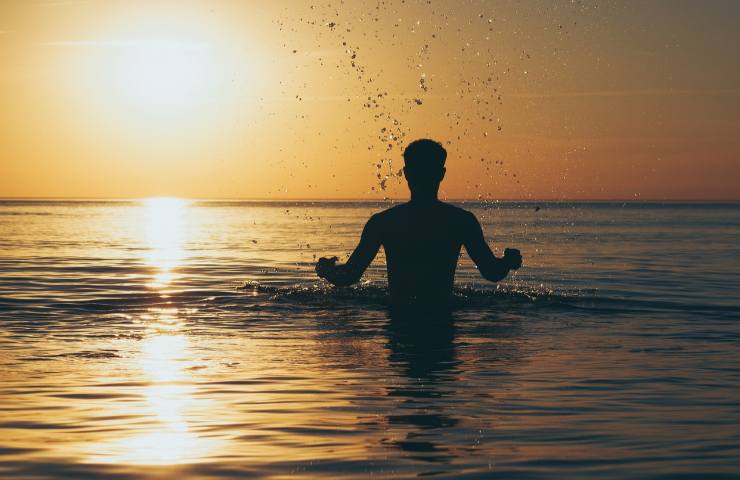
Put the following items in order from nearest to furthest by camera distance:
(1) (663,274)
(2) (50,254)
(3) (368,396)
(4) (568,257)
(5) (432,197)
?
(3) (368,396)
(5) (432,197)
(1) (663,274)
(2) (50,254)
(4) (568,257)

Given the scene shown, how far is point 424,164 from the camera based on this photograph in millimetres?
10570

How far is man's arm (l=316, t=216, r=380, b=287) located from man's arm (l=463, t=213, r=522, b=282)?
92 cm

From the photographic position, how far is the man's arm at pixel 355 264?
10.6 m

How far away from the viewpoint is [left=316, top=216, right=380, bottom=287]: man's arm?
419 inches

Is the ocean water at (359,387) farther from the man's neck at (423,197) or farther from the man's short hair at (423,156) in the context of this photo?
the man's short hair at (423,156)

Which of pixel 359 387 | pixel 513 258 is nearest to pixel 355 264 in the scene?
pixel 513 258

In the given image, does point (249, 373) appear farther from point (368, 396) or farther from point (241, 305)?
point (241, 305)

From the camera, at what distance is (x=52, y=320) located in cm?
1327

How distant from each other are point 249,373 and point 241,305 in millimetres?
5872

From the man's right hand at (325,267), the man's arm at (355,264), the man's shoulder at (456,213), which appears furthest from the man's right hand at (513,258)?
the man's right hand at (325,267)

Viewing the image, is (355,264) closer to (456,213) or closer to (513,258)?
(456,213)

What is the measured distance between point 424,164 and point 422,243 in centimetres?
85

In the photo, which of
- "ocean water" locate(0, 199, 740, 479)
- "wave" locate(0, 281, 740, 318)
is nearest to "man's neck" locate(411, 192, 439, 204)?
"ocean water" locate(0, 199, 740, 479)

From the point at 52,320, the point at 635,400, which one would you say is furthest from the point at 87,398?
the point at 52,320
